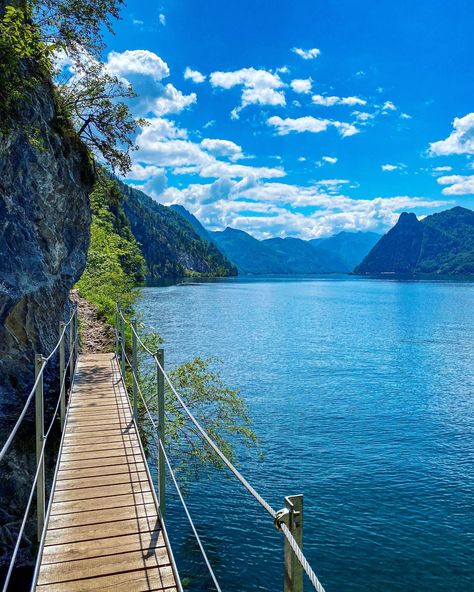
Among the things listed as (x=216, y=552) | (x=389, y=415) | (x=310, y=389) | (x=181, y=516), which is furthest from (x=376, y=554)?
(x=310, y=389)

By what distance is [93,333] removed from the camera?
22797 millimetres

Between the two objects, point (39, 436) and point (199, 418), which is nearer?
point (39, 436)

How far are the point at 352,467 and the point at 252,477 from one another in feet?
14.8

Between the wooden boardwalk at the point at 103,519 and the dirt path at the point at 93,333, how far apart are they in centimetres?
962

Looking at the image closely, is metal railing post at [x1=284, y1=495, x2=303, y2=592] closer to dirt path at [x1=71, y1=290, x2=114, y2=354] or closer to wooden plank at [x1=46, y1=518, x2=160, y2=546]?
wooden plank at [x1=46, y1=518, x2=160, y2=546]

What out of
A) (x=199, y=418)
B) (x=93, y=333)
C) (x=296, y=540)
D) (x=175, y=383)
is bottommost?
(x=199, y=418)

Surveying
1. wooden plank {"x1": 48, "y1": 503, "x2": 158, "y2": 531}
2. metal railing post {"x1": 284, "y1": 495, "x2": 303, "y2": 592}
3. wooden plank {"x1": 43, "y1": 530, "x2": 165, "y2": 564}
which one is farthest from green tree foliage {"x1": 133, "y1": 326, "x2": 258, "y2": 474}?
metal railing post {"x1": 284, "y1": 495, "x2": 303, "y2": 592}

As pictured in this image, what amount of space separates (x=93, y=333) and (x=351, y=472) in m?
13.2

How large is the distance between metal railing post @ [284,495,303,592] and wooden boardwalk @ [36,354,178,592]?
298cm

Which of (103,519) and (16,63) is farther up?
(16,63)

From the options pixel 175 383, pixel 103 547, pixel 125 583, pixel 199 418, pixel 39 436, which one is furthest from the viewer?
pixel 199 418

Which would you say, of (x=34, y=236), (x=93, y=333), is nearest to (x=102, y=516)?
(x=34, y=236)

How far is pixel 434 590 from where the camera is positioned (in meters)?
13.5

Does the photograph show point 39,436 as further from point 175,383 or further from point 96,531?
point 175,383
